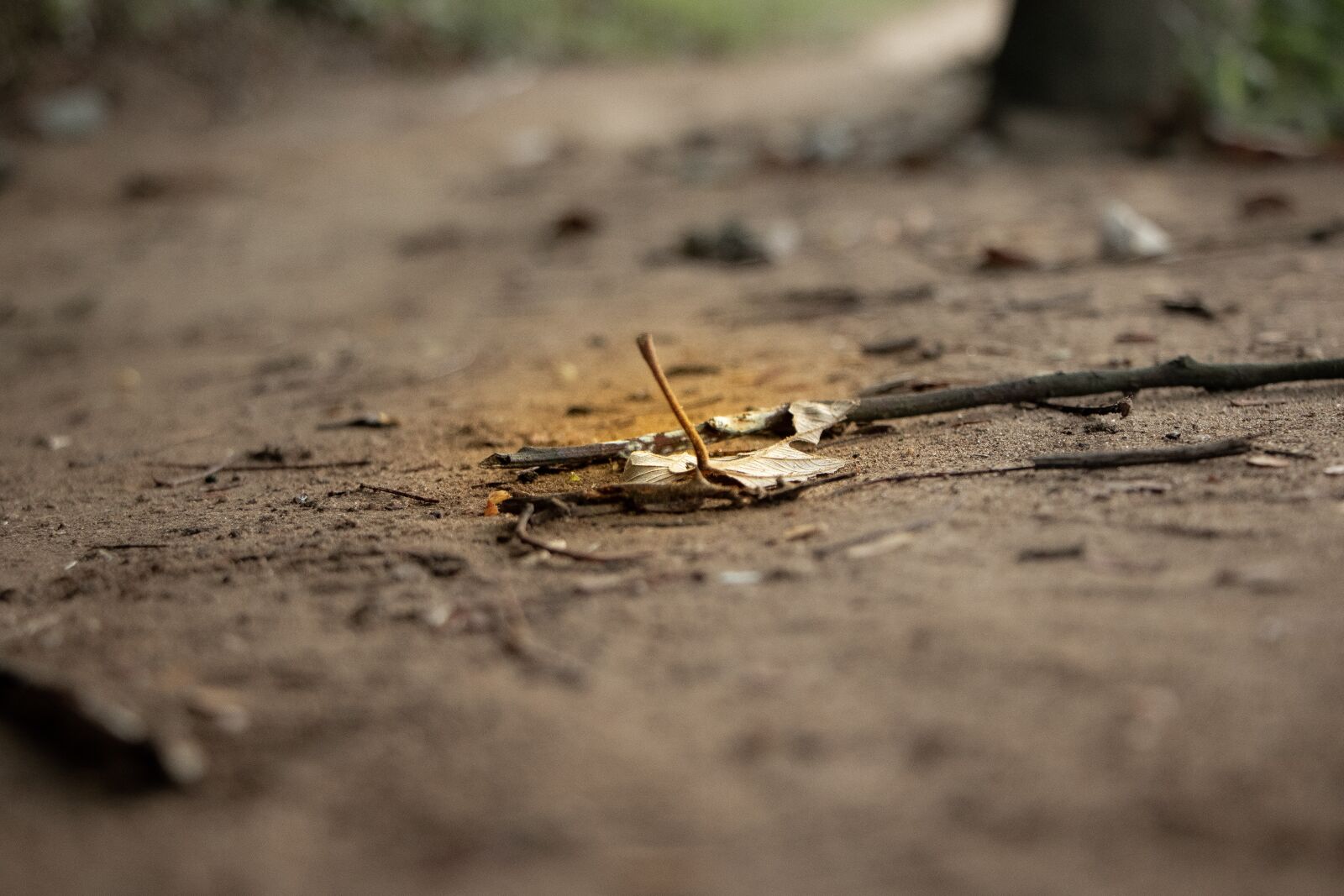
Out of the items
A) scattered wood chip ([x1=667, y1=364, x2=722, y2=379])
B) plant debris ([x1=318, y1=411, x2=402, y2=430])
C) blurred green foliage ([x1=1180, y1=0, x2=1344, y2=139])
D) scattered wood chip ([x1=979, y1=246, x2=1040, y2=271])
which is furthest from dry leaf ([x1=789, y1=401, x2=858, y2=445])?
blurred green foliage ([x1=1180, y1=0, x2=1344, y2=139])

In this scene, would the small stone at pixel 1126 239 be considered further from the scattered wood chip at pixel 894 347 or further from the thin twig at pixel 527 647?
the thin twig at pixel 527 647

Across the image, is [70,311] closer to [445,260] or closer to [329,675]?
[445,260]

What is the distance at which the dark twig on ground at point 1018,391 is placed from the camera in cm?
221

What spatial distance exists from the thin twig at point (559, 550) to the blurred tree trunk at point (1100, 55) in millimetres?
4977

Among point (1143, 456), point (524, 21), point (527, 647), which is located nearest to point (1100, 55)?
point (1143, 456)

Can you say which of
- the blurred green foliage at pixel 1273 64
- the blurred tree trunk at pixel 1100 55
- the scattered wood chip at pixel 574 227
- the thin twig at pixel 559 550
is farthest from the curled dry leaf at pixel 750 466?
the blurred green foliage at pixel 1273 64

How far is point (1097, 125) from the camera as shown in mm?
5770

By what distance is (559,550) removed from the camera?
1771 mm

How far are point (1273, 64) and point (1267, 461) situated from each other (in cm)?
540

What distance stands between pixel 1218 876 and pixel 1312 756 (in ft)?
0.72

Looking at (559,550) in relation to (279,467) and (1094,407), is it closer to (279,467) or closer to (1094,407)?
(279,467)

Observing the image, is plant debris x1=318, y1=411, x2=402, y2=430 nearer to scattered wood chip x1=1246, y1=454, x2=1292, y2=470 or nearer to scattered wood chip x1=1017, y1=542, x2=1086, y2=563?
scattered wood chip x1=1017, y1=542, x2=1086, y2=563

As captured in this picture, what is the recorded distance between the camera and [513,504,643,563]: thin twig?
1737 mm

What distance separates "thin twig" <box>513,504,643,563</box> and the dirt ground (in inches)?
1.3
